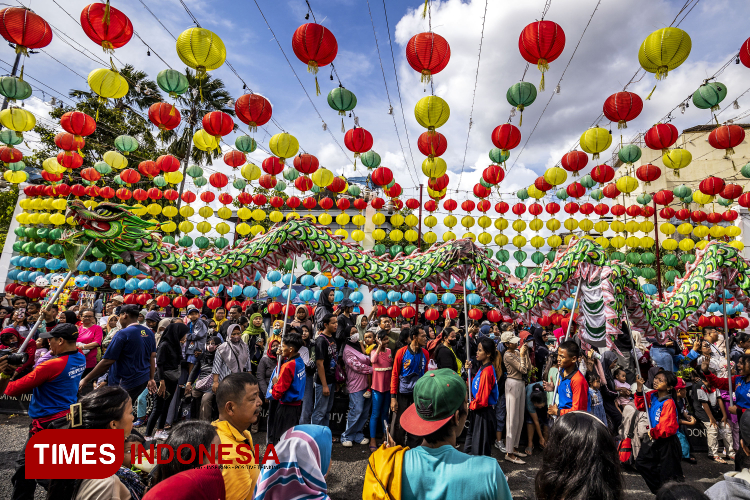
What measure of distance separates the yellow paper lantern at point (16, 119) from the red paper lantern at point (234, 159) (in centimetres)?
288

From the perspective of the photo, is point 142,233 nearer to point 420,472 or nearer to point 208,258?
point 208,258

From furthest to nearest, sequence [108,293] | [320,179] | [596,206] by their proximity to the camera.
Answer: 1. [108,293]
2. [596,206]
3. [320,179]

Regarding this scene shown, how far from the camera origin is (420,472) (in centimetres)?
138

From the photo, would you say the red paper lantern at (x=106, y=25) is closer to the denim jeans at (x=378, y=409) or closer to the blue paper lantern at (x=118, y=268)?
the denim jeans at (x=378, y=409)

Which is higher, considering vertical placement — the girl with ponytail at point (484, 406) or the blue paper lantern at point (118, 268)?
the blue paper lantern at point (118, 268)

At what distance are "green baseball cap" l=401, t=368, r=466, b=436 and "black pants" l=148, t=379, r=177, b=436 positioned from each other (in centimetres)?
432

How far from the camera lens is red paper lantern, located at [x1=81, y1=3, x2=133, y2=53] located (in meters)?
3.78

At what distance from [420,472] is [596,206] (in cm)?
1037

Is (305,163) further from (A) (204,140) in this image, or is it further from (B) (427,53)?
(B) (427,53)

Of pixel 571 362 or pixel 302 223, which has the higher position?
pixel 302 223

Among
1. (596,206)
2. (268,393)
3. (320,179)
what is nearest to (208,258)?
(320,179)

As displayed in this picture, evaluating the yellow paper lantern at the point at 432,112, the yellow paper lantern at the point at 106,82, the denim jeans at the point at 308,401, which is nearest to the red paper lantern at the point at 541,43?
the yellow paper lantern at the point at 432,112

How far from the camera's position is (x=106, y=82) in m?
4.74

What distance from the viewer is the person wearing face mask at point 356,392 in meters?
4.94
